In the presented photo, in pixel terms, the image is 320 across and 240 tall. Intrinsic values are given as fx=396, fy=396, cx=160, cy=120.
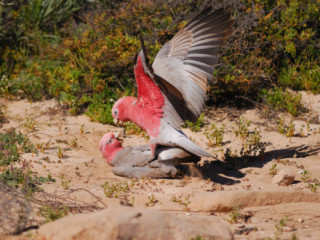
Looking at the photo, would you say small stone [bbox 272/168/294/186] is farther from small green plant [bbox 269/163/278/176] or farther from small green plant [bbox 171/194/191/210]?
small green plant [bbox 171/194/191/210]

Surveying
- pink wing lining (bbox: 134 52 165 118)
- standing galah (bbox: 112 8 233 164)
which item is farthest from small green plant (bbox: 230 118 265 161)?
pink wing lining (bbox: 134 52 165 118)

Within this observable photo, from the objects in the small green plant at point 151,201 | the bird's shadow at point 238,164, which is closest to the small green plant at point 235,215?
the small green plant at point 151,201

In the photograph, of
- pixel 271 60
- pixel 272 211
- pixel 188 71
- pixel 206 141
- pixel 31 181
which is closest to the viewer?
pixel 272 211

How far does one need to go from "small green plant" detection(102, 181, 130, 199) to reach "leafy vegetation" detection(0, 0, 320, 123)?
2.09 meters

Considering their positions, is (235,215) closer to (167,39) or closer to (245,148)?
(245,148)

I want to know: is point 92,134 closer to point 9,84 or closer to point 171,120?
point 171,120

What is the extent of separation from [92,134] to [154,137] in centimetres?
171

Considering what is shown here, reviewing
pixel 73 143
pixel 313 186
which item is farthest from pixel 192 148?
pixel 73 143

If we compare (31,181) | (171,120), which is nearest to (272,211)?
(171,120)

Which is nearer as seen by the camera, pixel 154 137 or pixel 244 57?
pixel 154 137

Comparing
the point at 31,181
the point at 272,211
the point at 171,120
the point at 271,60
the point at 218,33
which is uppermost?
Result: the point at 218,33

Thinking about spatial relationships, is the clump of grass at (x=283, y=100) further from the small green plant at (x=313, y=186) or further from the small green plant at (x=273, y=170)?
the small green plant at (x=313, y=186)

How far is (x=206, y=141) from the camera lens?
5.88 metres

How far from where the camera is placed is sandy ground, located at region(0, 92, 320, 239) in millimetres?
→ 3764
